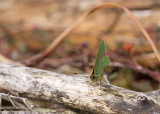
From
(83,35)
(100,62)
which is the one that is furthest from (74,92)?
(83,35)

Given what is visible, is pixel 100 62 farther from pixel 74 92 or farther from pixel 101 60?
pixel 74 92

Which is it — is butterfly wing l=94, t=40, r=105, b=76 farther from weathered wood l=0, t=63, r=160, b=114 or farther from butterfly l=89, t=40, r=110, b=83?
weathered wood l=0, t=63, r=160, b=114

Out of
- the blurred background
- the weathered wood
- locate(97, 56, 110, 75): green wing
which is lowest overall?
the weathered wood

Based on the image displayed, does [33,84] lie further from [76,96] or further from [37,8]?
[37,8]

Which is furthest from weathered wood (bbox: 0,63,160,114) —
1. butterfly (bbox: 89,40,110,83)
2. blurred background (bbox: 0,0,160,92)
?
blurred background (bbox: 0,0,160,92)

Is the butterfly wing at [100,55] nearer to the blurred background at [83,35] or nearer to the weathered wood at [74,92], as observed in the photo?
the weathered wood at [74,92]

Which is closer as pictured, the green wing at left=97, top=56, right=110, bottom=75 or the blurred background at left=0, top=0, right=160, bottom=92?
the green wing at left=97, top=56, right=110, bottom=75

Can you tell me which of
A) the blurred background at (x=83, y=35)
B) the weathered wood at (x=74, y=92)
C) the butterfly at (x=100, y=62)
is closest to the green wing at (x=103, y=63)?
the butterfly at (x=100, y=62)
